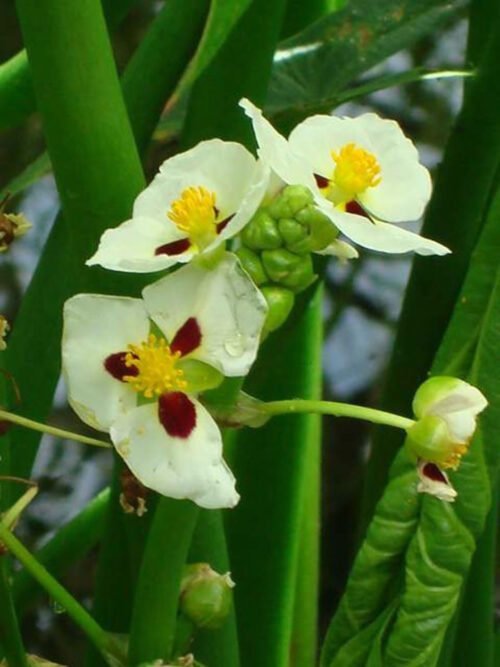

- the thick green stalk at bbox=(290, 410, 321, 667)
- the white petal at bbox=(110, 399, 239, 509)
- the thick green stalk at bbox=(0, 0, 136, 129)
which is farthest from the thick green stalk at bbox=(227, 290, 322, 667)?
the white petal at bbox=(110, 399, 239, 509)

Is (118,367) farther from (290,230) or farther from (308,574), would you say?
(308,574)

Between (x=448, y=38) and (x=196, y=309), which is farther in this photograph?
(x=448, y=38)

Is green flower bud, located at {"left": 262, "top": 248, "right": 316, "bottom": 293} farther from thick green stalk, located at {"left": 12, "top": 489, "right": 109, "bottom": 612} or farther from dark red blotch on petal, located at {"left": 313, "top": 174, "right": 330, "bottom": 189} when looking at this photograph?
thick green stalk, located at {"left": 12, "top": 489, "right": 109, "bottom": 612}

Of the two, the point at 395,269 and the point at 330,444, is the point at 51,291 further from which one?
the point at 395,269

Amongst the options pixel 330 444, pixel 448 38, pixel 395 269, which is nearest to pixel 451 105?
pixel 448 38

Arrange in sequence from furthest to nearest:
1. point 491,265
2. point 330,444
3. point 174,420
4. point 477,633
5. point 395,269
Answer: point 395,269, point 330,444, point 477,633, point 491,265, point 174,420

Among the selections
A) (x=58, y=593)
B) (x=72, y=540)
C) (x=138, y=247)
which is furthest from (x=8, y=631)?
(x=72, y=540)

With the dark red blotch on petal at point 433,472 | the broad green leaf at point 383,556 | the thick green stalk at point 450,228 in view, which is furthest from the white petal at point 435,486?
the thick green stalk at point 450,228
